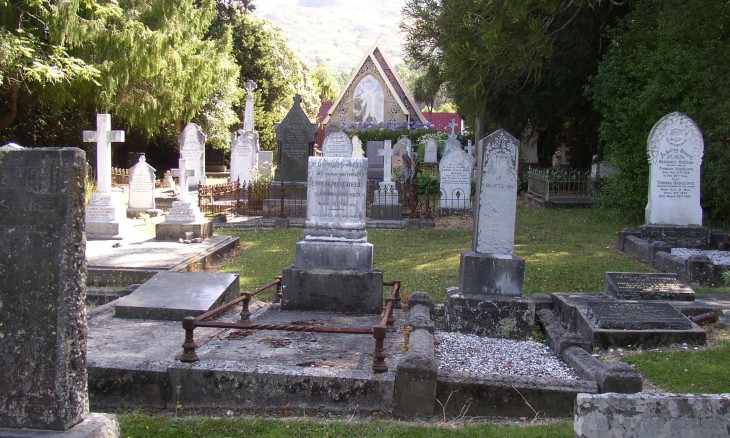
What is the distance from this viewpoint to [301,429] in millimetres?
4527

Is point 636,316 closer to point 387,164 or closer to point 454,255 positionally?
point 454,255

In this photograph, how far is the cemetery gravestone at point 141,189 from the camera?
63.2 feet

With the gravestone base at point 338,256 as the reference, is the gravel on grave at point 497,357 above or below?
below

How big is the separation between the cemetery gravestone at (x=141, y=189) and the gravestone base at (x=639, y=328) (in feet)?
49.1

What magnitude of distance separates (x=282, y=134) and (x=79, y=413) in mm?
17374

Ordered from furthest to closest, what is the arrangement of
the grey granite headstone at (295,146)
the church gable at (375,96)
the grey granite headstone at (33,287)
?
the church gable at (375,96) → the grey granite headstone at (295,146) → the grey granite headstone at (33,287)

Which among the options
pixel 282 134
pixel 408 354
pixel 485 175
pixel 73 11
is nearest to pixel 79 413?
pixel 408 354

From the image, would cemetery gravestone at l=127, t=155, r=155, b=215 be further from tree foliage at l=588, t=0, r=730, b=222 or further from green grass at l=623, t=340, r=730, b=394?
Answer: green grass at l=623, t=340, r=730, b=394

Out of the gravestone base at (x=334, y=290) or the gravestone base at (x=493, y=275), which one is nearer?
the gravestone base at (x=493, y=275)

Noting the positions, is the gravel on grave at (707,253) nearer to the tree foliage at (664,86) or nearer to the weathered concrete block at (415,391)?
the tree foliage at (664,86)

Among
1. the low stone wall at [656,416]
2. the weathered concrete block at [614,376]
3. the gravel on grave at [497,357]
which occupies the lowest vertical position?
the gravel on grave at [497,357]

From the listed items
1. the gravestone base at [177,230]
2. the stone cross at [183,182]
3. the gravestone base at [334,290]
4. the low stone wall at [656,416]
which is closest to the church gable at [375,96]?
the stone cross at [183,182]

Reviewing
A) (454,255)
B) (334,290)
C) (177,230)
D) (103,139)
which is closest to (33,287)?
(334,290)

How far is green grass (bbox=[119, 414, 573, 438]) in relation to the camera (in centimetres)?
444
